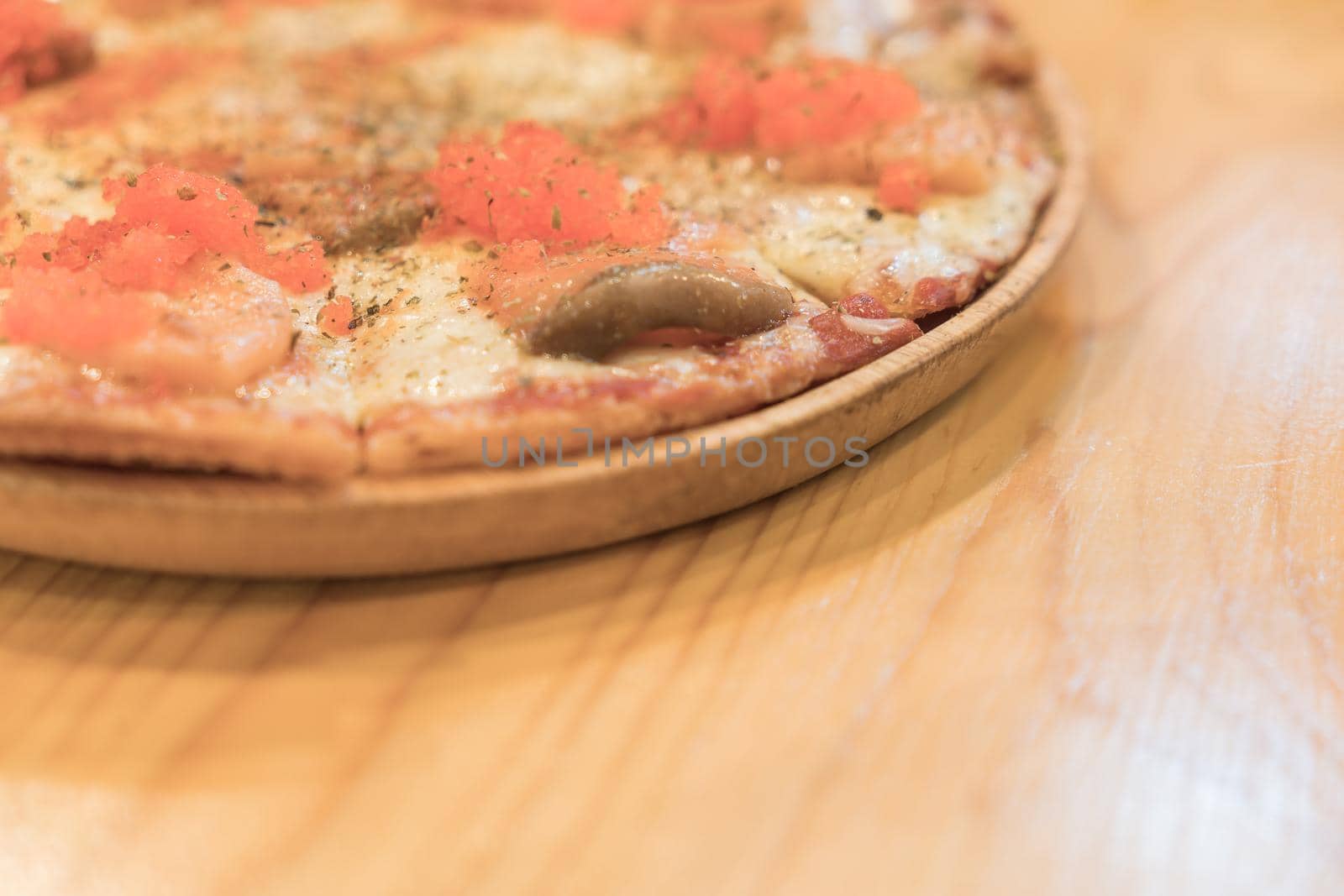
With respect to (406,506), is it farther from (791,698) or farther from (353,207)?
(353,207)

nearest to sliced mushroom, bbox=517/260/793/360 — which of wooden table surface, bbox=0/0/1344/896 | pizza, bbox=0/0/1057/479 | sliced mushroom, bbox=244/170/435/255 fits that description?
pizza, bbox=0/0/1057/479

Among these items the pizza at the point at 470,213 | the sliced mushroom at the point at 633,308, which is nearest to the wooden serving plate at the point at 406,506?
the pizza at the point at 470,213

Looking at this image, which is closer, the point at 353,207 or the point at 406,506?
the point at 406,506

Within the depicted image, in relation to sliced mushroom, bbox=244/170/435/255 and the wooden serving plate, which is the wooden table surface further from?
sliced mushroom, bbox=244/170/435/255

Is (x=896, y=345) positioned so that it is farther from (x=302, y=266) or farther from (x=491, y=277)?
(x=302, y=266)

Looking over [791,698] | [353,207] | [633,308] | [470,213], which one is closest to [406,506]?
[633,308]

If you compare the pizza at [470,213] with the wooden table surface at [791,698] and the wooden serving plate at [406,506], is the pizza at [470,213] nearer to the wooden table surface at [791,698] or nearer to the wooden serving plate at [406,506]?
the wooden serving plate at [406,506]
